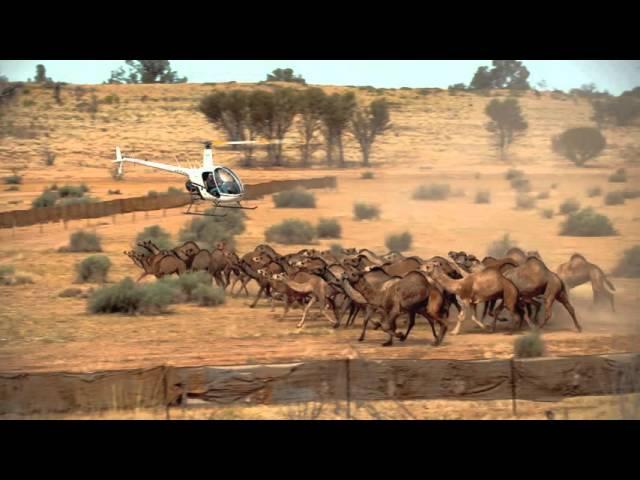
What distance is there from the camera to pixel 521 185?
2223 inches

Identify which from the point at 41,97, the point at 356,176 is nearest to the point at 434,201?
the point at 356,176

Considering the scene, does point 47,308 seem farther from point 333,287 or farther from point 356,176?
point 356,176

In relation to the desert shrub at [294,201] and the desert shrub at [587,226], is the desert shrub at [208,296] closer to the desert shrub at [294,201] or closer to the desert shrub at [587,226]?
the desert shrub at [587,226]

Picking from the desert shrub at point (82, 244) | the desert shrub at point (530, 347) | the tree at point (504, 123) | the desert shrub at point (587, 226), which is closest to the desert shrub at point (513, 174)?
the tree at point (504, 123)

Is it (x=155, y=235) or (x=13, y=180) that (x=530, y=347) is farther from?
(x=13, y=180)

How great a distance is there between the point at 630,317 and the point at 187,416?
11710mm

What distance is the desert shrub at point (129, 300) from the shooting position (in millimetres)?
22469

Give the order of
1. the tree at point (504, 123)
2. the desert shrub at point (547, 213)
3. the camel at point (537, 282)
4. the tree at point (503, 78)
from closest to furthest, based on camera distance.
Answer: the camel at point (537, 282) < the desert shrub at point (547, 213) < the tree at point (504, 123) < the tree at point (503, 78)

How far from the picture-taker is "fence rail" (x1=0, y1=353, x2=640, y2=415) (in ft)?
38.7

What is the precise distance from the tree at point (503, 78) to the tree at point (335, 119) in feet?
99.2

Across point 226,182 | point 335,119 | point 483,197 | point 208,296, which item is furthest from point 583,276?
point 335,119

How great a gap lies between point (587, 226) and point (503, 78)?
2589 inches

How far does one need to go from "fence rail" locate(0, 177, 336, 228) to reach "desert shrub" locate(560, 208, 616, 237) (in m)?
15.6

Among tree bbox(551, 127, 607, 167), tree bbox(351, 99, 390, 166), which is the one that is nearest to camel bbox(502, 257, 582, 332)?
tree bbox(551, 127, 607, 167)
